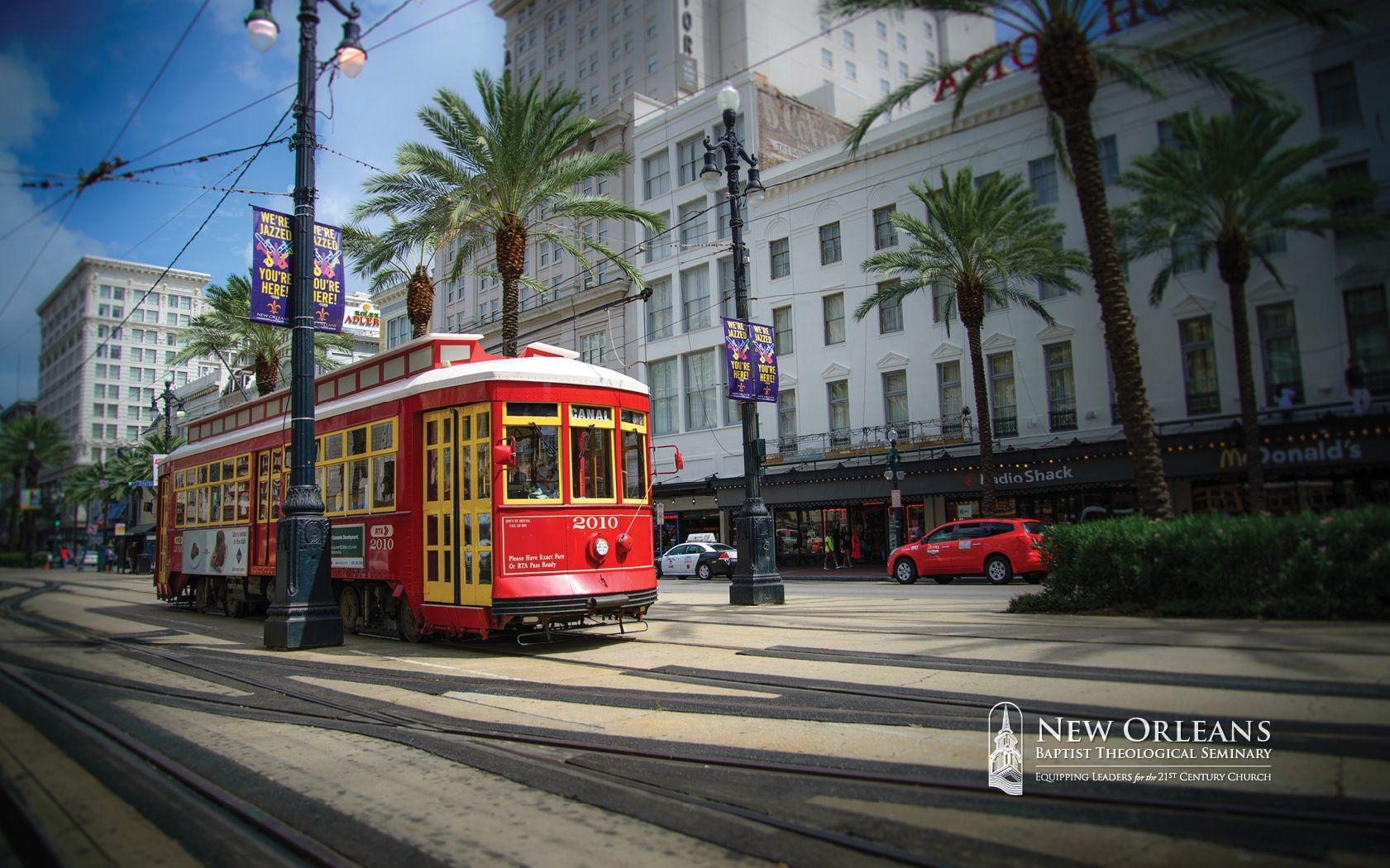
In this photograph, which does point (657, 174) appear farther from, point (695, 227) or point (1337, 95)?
point (1337, 95)

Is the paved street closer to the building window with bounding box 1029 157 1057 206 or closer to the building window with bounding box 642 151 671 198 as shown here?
the building window with bounding box 1029 157 1057 206

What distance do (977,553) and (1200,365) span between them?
26.7 ft

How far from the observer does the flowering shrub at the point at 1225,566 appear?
9125 mm

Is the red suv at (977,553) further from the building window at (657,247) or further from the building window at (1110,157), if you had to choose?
the building window at (657,247)

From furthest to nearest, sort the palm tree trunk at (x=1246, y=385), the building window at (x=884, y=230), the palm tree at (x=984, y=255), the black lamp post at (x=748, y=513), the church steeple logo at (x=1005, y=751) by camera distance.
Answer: the building window at (x=884, y=230) < the palm tree at (x=984, y=255) < the black lamp post at (x=748, y=513) < the palm tree trunk at (x=1246, y=385) < the church steeple logo at (x=1005, y=751)

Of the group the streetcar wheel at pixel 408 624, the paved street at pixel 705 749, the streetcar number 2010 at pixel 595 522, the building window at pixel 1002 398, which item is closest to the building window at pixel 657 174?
the building window at pixel 1002 398

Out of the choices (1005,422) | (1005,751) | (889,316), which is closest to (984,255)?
(1005,422)

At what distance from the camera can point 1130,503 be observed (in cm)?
2769

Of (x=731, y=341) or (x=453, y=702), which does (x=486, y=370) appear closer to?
(x=453, y=702)

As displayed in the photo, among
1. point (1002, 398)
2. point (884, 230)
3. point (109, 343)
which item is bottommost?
point (1002, 398)

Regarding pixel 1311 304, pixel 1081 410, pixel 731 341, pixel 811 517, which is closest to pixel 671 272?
pixel 811 517

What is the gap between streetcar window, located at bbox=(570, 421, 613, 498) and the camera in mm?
11008

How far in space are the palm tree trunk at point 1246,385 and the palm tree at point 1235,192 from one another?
0.21 ft

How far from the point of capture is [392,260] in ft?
81.4
